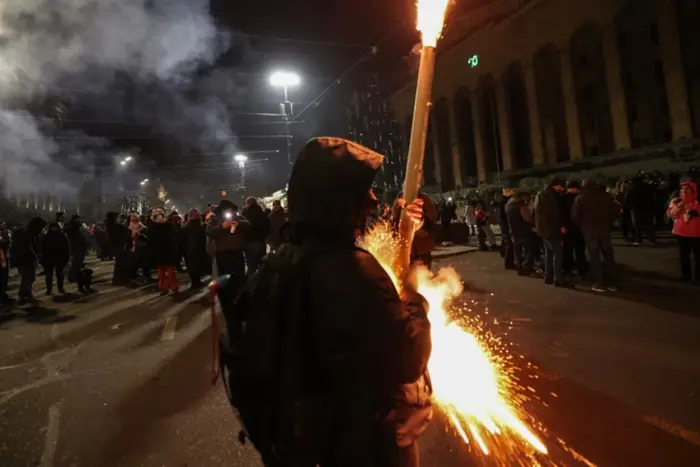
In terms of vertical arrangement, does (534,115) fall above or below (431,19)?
above

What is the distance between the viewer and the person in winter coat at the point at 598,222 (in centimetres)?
740

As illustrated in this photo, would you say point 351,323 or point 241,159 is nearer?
point 351,323

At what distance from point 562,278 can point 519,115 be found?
2572 cm

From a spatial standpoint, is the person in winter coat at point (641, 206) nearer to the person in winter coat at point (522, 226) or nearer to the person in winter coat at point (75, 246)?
the person in winter coat at point (522, 226)

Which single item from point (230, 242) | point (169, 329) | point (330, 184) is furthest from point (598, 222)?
point (330, 184)

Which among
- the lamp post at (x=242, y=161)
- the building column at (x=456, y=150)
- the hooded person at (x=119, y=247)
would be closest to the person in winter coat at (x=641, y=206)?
the hooded person at (x=119, y=247)

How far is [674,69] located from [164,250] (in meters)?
22.1

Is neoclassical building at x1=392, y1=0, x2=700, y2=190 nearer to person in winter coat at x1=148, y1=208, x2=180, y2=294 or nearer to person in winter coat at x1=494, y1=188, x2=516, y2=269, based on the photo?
person in winter coat at x1=494, y1=188, x2=516, y2=269

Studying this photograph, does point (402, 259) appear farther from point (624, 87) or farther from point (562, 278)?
point (624, 87)

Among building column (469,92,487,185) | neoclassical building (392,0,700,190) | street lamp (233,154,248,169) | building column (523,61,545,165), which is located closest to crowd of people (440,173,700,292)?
neoclassical building (392,0,700,190)

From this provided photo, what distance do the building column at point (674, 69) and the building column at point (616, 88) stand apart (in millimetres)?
2249

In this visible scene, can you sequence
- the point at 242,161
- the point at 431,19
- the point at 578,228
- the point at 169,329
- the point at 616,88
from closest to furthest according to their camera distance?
the point at 431,19 → the point at 169,329 → the point at 578,228 → the point at 616,88 → the point at 242,161

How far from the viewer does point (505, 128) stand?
30.7 m

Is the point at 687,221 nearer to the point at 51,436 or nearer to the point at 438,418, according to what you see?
the point at 438,418
